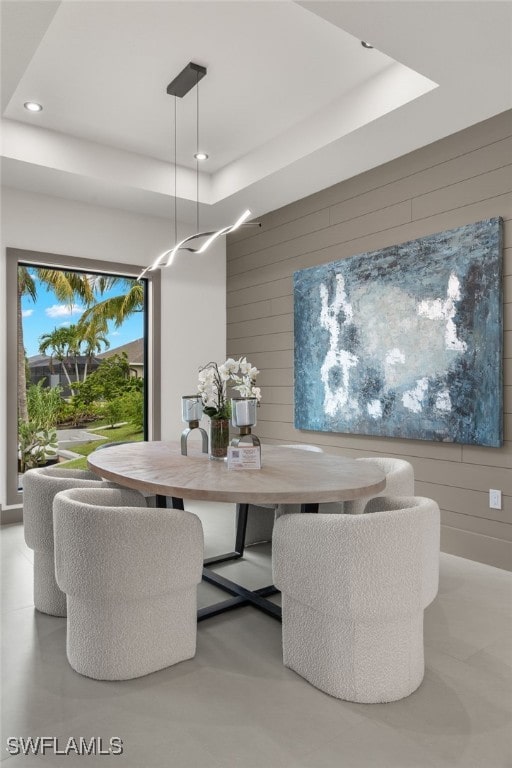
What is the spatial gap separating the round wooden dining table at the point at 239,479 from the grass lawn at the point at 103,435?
2.26 meters

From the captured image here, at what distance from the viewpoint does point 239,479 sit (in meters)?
2.16

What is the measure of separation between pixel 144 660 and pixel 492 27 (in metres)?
2.96

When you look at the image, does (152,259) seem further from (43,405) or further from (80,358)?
(43,405)

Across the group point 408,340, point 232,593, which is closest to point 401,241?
point 408,340

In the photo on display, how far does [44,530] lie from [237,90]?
278cm

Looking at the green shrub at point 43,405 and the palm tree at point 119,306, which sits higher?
the palm tree at point 119,306

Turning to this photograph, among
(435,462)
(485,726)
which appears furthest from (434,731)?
(435,462)

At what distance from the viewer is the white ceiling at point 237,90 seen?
241 centimetres

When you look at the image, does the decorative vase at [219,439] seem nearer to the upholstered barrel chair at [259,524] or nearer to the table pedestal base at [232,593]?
the table pedestal base at [232,593]

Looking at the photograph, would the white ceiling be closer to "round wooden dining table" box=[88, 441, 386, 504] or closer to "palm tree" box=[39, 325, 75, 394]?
"palm tree" box=[39, 325, 75, 394]

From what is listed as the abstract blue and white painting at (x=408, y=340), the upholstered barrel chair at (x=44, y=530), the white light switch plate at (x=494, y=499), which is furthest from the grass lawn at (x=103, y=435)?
the white light switch plate at (x=494, y=499)

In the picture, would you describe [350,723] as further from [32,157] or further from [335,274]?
[32,157]

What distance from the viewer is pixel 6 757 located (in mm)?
1548

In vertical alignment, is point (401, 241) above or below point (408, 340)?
above
